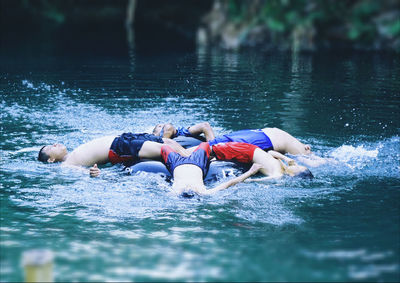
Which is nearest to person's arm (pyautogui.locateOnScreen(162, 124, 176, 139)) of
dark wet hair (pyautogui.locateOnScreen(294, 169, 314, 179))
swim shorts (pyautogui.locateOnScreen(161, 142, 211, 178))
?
swim shorts (pyautogui.locateOnScreen(161, 142, 211, 178))

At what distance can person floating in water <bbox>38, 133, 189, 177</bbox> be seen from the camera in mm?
8461

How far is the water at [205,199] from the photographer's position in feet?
17.8

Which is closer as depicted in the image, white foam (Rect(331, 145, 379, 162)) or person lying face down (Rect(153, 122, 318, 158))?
person lying face down (Rect(153, 122, 318, 158))

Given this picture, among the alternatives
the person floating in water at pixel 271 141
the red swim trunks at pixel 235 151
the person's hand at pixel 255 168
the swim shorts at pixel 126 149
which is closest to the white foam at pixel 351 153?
the person floating in water at pixel 271 141

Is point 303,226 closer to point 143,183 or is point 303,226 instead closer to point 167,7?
point 143,183

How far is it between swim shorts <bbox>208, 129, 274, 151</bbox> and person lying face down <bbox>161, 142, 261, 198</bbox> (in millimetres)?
482

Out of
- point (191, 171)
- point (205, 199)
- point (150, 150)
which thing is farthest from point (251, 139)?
point (205, 199)

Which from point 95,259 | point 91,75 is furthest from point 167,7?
point 95,259

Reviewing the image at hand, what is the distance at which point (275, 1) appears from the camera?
28297 millimetres

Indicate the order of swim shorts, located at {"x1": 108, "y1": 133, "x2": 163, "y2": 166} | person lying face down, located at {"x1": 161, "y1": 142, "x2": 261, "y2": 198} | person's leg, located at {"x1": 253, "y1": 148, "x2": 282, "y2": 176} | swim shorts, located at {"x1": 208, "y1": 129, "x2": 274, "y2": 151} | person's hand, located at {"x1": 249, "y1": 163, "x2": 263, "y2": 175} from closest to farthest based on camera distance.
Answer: person lying face down, located at {"x1": 161, "y1": 142, "x2": 261, "y2": 198}
person's hand, located at {"x1": 249, "y1": 163, "x2": 263, "y2": 175}
person's leg, located at {"x1": 253, "y1": 148, "x2": 282, "y2": 176}
swim shorts, located at {"x1": 108, "y1": 133, "x2": 163, "y2": 166}
swim shorts, located at {"x1": 208, "y1": 129, "x2": 274, "y2": 151}

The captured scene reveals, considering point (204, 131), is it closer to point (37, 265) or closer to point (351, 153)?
point (351, 153)

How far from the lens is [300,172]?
785 cm

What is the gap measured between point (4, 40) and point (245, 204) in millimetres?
21300

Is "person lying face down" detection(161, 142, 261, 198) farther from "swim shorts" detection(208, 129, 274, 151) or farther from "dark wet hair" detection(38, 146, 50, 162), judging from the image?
"dark wet hair" detection(38, 146, 50, 162)
